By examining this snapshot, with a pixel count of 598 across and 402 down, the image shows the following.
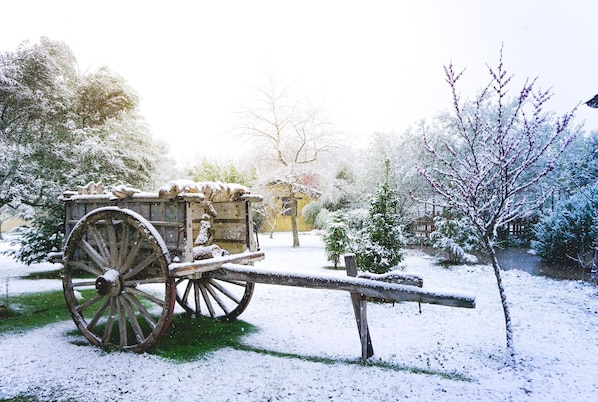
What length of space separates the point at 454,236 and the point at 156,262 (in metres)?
10.5

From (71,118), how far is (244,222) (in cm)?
855

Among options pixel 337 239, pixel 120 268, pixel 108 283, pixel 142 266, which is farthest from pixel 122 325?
pixel 337 239

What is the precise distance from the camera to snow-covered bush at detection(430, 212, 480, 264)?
12031mm

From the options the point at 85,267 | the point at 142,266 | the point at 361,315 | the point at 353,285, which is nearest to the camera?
the point at 353,285

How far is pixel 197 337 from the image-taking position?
17.0 feet

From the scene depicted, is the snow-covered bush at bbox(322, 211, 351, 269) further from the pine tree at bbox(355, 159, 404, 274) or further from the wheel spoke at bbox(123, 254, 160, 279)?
the wheel spoke at bbox(123, 254, 160, 279)

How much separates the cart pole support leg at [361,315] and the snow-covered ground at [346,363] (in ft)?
0.45

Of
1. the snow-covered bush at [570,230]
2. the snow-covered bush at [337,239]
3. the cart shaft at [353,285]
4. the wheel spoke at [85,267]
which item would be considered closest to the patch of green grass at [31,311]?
the wheel spoke at [85,267]

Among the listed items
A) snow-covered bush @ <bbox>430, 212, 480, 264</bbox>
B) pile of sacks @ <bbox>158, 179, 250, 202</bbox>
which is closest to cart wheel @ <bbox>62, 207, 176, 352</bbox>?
pile of sacks @ <bbox>158, 179, 250, 202</bbox>

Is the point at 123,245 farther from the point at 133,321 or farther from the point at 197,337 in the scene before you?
the point at 197,337

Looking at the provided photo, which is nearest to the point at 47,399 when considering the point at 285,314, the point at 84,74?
the point at 285,314

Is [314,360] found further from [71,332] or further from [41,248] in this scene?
[41,248]

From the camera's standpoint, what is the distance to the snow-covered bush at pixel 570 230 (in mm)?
9547

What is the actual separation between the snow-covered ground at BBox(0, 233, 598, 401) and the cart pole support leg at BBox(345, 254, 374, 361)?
5.4 inches
